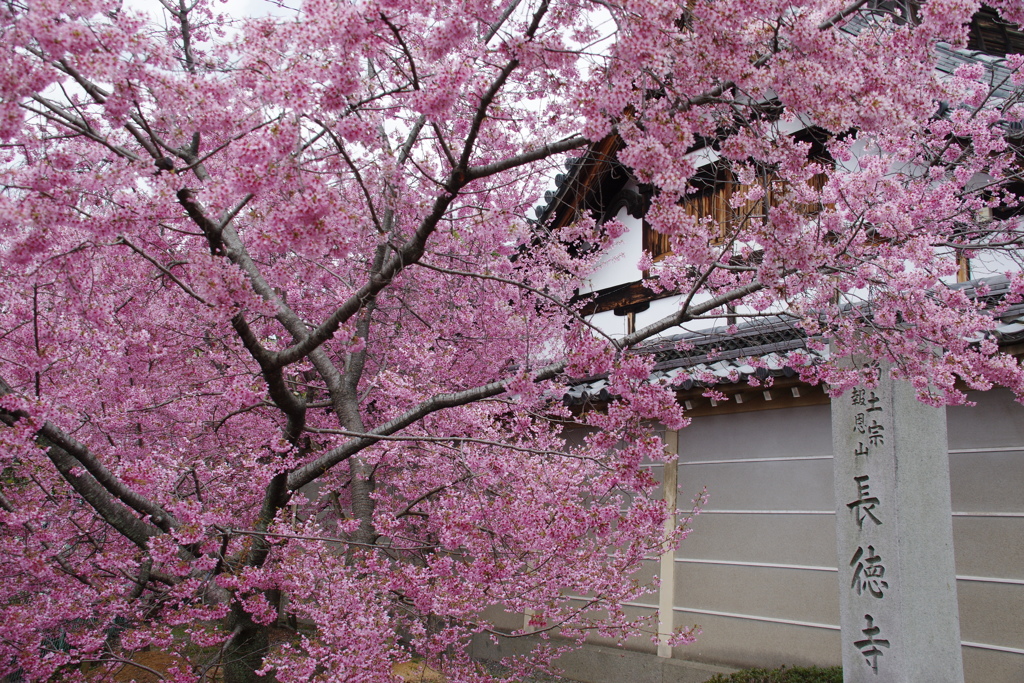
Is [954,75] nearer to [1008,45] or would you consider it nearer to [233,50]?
[1008,45]

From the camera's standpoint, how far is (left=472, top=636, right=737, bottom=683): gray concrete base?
7883 millimetres

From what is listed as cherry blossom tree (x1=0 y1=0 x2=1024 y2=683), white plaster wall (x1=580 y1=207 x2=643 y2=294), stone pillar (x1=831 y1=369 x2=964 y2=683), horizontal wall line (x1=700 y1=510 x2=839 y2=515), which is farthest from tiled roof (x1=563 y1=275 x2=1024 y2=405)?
white plaster wall (x1=580 y1=207 x2=643 y2=294)

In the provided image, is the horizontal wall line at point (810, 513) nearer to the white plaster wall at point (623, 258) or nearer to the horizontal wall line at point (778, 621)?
the horizontal wall line at point (778, 621)

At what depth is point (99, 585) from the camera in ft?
17.7

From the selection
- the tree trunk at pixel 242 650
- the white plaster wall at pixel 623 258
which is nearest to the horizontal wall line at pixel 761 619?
the white plaster wall at pixel 623 258

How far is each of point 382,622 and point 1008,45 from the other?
10349 mm

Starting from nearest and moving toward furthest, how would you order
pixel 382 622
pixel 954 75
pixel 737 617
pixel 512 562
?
pixel 382 622, pixel 512 562, pixel 954 75, pixel 737 617

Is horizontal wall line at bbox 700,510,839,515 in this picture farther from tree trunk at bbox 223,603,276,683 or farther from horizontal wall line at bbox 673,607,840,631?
tree trunk at bbox 223,603,276,683

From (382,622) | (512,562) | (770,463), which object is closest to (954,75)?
(770,463)

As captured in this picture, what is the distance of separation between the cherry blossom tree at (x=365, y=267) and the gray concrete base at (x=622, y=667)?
1.23m

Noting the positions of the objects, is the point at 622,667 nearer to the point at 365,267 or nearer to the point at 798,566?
the point at 798,566

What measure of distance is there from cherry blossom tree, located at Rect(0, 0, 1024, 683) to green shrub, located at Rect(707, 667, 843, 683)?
1.28 meters

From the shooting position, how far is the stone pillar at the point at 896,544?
4.82m

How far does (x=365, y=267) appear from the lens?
7594 millimetres
